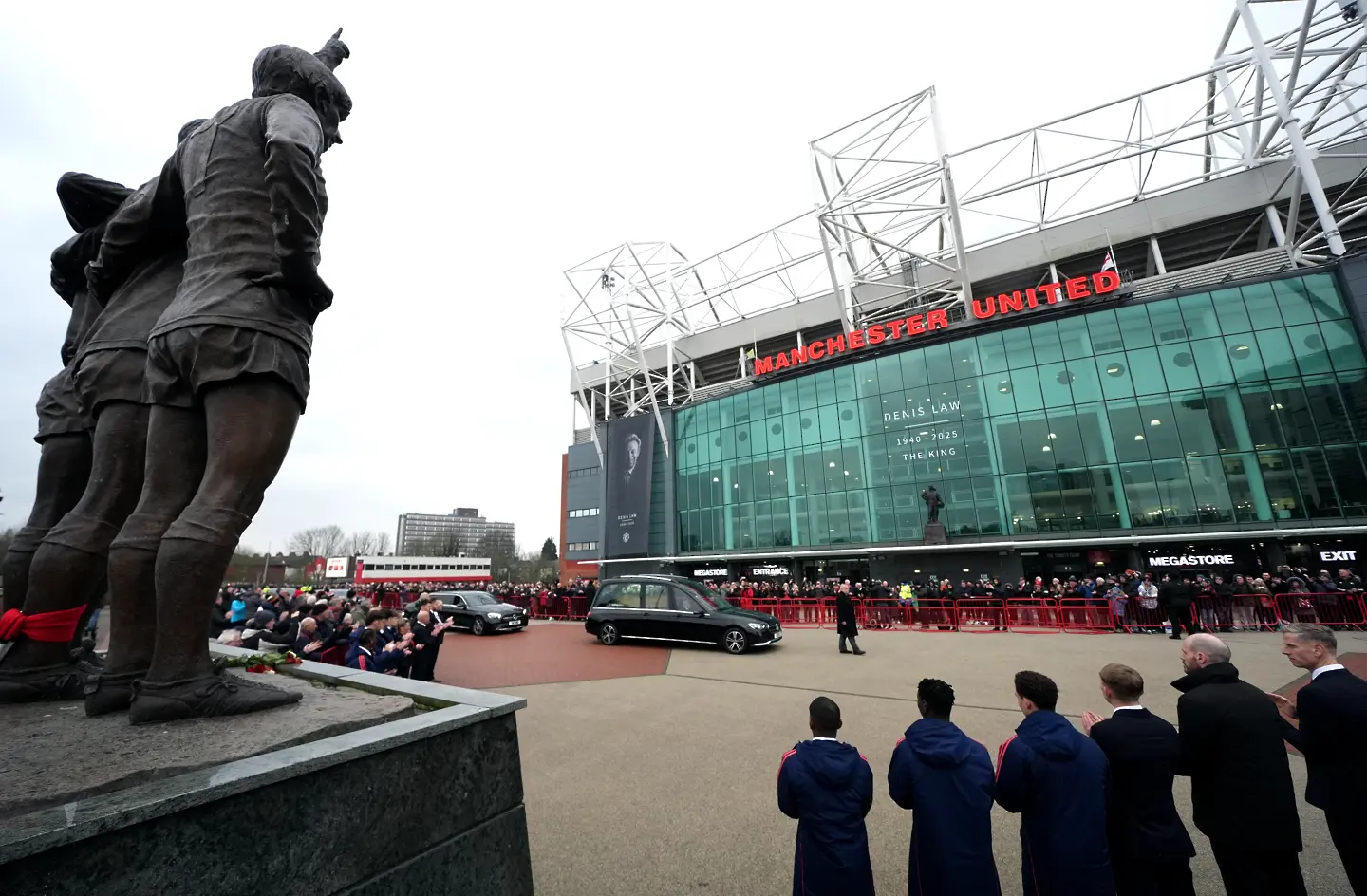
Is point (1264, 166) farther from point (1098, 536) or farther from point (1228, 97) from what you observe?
point (1098, 536)

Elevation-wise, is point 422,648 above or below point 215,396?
below

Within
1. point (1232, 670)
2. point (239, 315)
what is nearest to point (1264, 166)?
point (1232, 670)

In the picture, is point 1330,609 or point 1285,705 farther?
point 1330,609

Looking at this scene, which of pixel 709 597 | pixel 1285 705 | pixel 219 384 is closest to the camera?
pixel 219 384

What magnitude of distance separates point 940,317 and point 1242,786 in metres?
31.0

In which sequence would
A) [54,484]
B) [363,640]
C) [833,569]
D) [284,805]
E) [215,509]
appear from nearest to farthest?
[284,805] < [215,509] < [54,484] < [363,640] < [833,569]

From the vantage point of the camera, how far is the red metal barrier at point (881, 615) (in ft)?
57.0

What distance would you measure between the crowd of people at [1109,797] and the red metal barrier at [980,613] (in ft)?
48.0

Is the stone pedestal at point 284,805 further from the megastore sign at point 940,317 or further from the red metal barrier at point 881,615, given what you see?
the megastore sign at point 940,317


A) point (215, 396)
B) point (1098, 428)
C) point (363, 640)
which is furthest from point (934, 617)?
point (215, 396)

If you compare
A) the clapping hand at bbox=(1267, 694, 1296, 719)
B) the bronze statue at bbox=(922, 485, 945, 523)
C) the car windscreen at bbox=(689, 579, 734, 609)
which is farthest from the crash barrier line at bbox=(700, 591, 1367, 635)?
the clapping hand at bbox=(1267, 694, 1296, 719)

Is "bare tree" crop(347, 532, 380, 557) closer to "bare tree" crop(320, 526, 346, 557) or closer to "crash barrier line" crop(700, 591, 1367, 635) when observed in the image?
"bare tree" crop(320, 526, 346, 557)

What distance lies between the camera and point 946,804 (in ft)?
9.06

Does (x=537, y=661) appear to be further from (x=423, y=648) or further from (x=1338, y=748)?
(x=1338, y=748)
